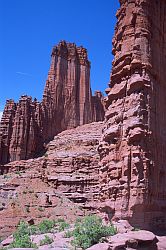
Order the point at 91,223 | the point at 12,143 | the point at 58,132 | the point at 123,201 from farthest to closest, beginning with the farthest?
the point at 58,132, the point at 12,143, the point at 123,201, the point at 91,223

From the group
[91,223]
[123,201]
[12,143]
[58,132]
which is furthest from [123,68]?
[58,132]

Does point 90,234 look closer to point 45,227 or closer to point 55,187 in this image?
point 45,227

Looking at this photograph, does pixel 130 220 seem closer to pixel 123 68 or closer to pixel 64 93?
pixel 123 68

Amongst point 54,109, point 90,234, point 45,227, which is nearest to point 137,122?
point 90,234

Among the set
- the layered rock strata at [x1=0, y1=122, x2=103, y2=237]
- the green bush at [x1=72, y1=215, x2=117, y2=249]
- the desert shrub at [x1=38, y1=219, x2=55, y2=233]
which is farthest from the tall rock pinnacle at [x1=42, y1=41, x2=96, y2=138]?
the green bush at [x1=72, y1=215, x2=117, y2=249]

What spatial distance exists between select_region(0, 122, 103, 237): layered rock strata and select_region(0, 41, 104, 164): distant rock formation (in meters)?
11.7

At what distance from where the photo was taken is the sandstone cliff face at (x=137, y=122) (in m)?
19.1

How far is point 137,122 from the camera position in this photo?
64.7 feet

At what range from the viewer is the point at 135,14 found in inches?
872

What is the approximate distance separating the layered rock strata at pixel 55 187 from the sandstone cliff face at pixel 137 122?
2520 centimetres

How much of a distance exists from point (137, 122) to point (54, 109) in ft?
230

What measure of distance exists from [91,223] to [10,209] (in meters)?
31.8

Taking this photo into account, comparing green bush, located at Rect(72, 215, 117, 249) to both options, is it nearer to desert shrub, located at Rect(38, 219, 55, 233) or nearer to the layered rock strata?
desert shrub, located at Rect(38, 219, 55, 233)

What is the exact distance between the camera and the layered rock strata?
4712 centimetres
